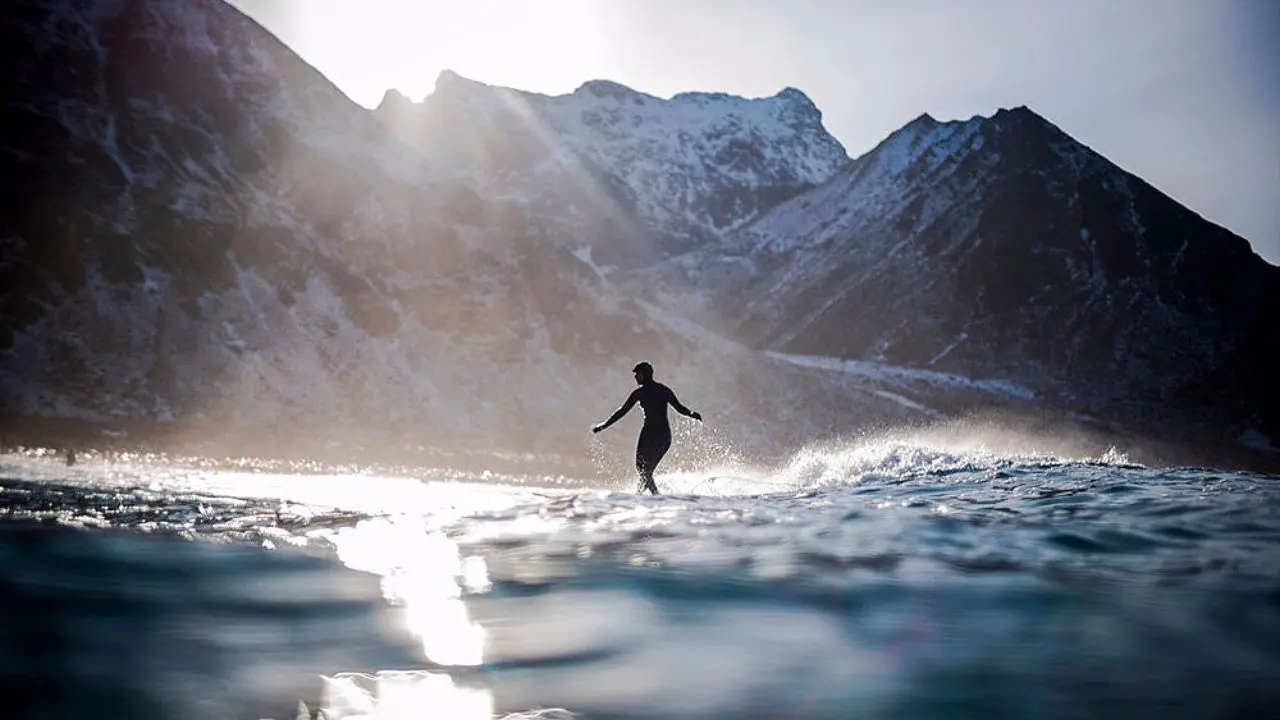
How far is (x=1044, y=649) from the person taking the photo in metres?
3.73

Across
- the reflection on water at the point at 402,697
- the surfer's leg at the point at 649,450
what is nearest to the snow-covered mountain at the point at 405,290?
the surfer's leg at the point at 649,450

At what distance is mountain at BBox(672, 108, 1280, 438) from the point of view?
7744 cm

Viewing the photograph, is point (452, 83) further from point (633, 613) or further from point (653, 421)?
point (633, 613)

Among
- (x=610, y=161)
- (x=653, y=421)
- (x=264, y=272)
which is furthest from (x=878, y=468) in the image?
(x=610, y=161)

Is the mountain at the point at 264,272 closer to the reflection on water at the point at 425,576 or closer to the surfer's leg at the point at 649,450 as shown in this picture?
the surfer's leg at the point at 649,450

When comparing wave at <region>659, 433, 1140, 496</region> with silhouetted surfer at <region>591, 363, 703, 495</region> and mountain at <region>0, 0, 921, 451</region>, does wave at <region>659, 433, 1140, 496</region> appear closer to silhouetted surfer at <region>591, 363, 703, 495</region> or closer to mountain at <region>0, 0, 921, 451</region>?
silhouetted surfer at <region>591, 363, 703, 495</region>

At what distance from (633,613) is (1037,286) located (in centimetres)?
9176

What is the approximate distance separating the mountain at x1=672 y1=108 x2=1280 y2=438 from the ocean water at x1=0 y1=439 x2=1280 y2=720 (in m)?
77.4

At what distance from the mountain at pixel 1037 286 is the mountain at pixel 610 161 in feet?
155

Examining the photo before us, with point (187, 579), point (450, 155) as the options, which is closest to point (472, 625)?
point (187, 579)

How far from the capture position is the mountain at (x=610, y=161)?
497ft

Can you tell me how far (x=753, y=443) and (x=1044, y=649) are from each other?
1624 inches

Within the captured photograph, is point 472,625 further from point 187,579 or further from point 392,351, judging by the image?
point 392,351

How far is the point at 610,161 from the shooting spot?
568ft
